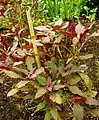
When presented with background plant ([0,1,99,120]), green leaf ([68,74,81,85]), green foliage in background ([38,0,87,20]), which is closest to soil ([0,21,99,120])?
background plant ([0,1,99,120])

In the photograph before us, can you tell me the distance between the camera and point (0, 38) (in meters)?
2.28

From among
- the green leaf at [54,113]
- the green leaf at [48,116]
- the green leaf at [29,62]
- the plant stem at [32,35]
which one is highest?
the plant stem at [32,35]

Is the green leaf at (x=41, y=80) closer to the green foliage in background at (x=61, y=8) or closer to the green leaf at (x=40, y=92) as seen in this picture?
the green leaf at (x=40, y=92)

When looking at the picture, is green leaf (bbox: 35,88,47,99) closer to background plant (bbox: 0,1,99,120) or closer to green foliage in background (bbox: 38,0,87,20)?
background plant (bbox: 0,1,99,120)

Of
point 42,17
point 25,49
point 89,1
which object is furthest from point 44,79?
point 89,1

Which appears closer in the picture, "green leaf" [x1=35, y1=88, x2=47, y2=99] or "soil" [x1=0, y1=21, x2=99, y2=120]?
"green leaf" [x1=35, y1=88, x2=47, y2=99]

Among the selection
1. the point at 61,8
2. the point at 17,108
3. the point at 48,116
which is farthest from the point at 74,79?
the point at 61,8

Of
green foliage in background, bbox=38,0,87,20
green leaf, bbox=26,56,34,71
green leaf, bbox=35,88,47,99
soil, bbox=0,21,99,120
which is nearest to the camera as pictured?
green leaf, bbox=35,88,47,99

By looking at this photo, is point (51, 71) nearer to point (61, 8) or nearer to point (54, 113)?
point (54, 113)

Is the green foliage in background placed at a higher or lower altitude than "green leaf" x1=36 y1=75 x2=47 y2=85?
lower

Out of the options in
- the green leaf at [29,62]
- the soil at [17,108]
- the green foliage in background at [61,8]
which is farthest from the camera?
the green foliage in background at [61,8]

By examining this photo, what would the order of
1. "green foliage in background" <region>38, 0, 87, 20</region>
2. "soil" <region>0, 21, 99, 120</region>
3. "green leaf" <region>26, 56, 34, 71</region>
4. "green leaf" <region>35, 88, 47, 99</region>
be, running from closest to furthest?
1. "green leaf" <region>35, 88, 47, 99</region>
2. "green leaf" <region>26, 56, 34, 71</region>
3. "soil" <region>0, 21, 99, 120</region>
4. "green foliage in background" <region>38, 0, 87, 20</region>

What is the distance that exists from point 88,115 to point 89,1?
1.96 m

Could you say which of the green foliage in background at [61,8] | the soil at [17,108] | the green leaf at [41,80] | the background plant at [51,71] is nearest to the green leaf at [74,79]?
the background plant at [51,71]
